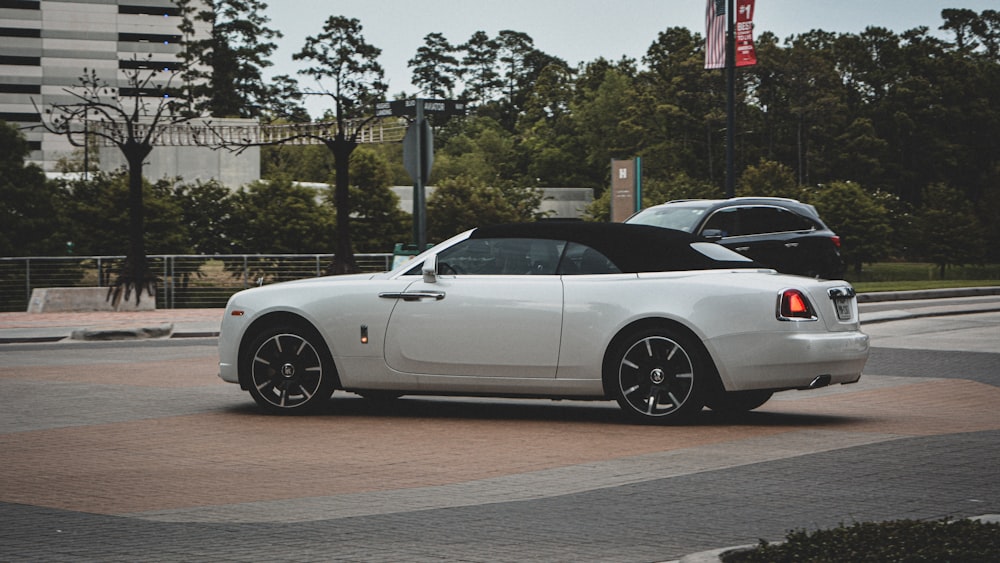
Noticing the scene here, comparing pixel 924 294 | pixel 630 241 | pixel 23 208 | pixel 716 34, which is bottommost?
pixel 924 294

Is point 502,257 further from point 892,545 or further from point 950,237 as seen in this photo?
point 950,237

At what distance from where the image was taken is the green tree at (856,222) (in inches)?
2483

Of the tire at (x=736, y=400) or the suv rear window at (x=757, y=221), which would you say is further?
the suv rear window at (x=757, y=221)

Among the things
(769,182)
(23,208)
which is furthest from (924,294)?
(769,182)

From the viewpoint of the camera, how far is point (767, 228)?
798 inches

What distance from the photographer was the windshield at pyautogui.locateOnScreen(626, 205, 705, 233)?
762 inches

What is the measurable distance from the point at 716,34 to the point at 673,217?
8.88 meters

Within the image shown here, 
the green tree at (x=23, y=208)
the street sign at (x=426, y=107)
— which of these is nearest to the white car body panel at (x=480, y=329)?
the street sign at (x=426, y=107)

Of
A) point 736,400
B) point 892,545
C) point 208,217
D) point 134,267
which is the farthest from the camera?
point 208,217

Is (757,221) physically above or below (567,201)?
below

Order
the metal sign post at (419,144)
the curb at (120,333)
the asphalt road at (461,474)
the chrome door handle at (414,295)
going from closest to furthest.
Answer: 1. the asphalt road at (461,474)
2. the chrome door handle at (414,295)
3. the metal sign post at (419,144)
4. the curb at (120,333)

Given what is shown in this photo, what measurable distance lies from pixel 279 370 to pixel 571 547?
17.8ft

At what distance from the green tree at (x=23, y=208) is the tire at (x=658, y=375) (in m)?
42.2

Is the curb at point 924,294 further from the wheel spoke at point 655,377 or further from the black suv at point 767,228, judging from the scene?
the wheel spoke at point 655,377
